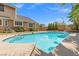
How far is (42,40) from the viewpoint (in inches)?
334

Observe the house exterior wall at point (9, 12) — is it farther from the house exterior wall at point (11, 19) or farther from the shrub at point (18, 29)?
the shrub at point (18, 29)

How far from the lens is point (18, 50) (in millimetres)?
8219

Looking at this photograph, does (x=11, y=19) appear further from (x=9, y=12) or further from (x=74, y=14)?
(x=74, y=14)

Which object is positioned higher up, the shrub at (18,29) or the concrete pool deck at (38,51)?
the shrub at (18,29)

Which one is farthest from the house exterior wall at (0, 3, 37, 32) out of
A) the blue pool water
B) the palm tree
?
the palm tree

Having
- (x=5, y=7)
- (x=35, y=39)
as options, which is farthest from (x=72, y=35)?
(x=5, y=7)

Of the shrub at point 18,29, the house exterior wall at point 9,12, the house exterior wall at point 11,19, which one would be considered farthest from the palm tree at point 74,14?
the house exterior wall at point 9,12

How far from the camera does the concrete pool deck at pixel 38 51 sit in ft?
26.8

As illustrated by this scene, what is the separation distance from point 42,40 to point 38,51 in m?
0.46

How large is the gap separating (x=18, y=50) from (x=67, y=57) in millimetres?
1817

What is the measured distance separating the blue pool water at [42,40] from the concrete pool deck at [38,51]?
0.16m

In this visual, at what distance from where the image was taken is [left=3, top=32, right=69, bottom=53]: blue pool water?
8406 millimetres

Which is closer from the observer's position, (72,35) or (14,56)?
(14,56)

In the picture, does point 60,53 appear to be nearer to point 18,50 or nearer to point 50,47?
point 50,47
